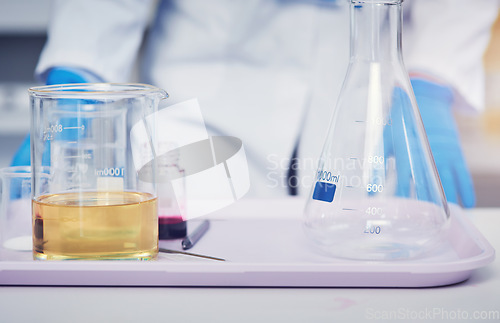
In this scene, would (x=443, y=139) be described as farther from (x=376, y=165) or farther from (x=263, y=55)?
(x=376, y=165)

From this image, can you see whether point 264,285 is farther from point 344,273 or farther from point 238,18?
point 238,18

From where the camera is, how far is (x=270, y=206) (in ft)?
2.64

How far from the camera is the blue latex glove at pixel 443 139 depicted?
3.37 ft

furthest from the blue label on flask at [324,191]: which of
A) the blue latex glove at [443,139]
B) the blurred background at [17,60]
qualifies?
the blurred background at [17,60]

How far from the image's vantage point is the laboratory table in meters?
0.41

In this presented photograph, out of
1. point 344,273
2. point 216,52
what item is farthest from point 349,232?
point 216,52

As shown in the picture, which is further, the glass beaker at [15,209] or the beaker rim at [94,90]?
the glass beaker at [15,209]

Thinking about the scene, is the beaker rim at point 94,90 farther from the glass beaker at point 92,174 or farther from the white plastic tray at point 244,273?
the white plastic tray at point 244,273

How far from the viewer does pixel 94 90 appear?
545 mm

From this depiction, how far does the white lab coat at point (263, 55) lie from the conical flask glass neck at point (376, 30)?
1.79 ft
